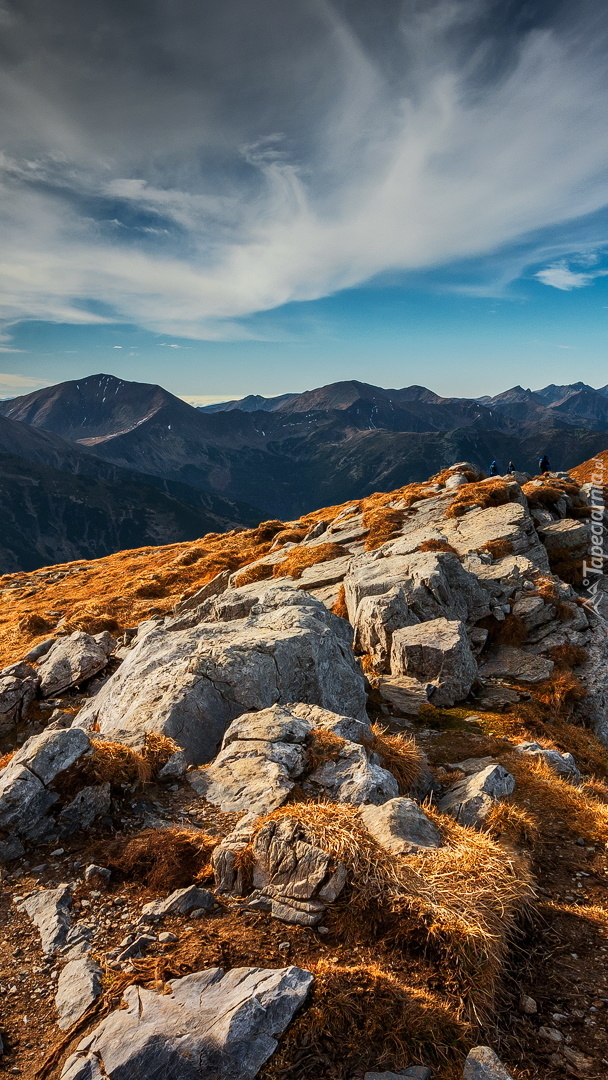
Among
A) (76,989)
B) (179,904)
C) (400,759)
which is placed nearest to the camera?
(76,989)

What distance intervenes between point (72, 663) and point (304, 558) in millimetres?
16647

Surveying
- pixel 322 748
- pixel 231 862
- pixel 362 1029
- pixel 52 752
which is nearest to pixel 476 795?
→ pixel 322 748

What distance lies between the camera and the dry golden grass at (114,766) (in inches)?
356

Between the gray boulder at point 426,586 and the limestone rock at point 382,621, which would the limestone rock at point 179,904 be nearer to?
the limestone rock at point 382,621

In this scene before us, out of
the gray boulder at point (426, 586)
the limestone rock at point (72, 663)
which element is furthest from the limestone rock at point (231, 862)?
the gray boulder at point (426, 586)

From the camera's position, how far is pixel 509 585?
24531 millimetres

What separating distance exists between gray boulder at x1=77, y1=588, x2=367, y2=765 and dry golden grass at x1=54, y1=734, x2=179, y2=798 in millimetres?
531

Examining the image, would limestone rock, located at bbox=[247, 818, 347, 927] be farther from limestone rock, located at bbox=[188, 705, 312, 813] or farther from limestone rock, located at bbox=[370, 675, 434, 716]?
limestone rock, located at bbox=[370, 675, 434, 716]

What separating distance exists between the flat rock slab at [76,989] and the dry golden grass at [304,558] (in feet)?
78.4

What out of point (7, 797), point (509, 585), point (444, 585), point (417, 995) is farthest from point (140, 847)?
point (509, 585)

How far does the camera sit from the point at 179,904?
6879mm

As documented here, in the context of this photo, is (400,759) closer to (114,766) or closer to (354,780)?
(354,780)

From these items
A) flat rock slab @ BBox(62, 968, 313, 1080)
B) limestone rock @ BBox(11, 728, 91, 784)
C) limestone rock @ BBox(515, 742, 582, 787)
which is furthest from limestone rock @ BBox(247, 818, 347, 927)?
limestone rock @ BBox(515, 742, 582, 787)

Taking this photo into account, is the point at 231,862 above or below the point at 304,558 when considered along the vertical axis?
above
